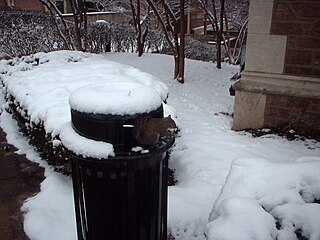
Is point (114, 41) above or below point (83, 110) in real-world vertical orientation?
below

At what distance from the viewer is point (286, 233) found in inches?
63.5

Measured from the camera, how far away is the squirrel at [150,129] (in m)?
1.64

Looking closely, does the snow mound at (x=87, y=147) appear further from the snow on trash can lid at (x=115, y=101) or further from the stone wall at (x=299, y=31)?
the stone wall at (x=299, y=31)

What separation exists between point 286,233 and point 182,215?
1.10 m

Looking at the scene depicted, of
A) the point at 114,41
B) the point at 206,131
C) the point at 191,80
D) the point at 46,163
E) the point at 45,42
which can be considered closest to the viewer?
the point at 46,163

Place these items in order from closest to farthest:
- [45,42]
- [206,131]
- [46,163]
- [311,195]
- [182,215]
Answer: [311,195], [182,215], [46,163], [206,131], [45,42]

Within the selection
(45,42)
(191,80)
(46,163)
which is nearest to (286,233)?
(46,163)

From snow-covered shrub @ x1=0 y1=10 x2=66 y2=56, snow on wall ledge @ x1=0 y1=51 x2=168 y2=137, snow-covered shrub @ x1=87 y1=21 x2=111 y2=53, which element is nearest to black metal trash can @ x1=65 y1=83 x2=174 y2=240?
snow on wall ledge @ x1=0 y1=51 x2=168 y2=137

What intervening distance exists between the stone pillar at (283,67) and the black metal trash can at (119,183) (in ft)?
8.31

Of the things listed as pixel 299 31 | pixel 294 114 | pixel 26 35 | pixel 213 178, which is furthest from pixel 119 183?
pixel 26 35

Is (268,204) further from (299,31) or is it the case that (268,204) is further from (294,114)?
(299,31)

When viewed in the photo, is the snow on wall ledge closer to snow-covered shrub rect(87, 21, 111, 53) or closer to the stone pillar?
the stone pillar

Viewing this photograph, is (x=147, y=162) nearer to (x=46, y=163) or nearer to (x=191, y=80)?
(x=46, y=163)

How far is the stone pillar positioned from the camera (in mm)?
3738
